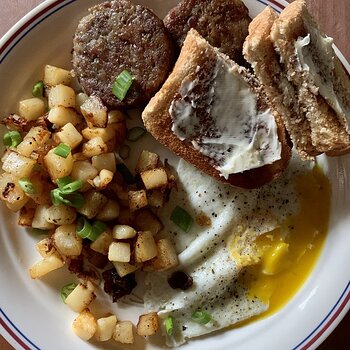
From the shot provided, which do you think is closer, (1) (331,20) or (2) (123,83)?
(2) (123,83)

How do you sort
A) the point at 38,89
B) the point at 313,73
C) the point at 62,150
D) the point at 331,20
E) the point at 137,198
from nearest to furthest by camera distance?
1. the point at 313,73
2. the point at 62,150
3. the point at 137,198
4. the point at 38,89
5. the point at 331,20

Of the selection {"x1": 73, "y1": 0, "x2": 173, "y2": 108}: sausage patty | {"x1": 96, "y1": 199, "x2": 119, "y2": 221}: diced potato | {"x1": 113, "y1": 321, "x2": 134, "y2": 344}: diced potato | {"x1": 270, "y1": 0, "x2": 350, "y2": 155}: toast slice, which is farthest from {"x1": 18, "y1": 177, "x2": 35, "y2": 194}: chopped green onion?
{"x1": 270, "y1": 0, "x2": 350, "y2": 155}: toast slice

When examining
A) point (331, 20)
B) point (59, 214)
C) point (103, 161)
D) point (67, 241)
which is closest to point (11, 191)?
point (59, 214)

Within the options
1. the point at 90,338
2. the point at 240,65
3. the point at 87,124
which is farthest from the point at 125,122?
the point at 90,338

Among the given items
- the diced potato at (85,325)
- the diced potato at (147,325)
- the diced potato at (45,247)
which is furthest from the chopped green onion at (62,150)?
the diced potato at (147,325)

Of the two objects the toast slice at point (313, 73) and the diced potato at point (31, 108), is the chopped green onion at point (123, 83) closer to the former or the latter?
the diced potato at point (31, 108)

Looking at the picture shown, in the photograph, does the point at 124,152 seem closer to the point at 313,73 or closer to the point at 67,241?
the point at 67,241
